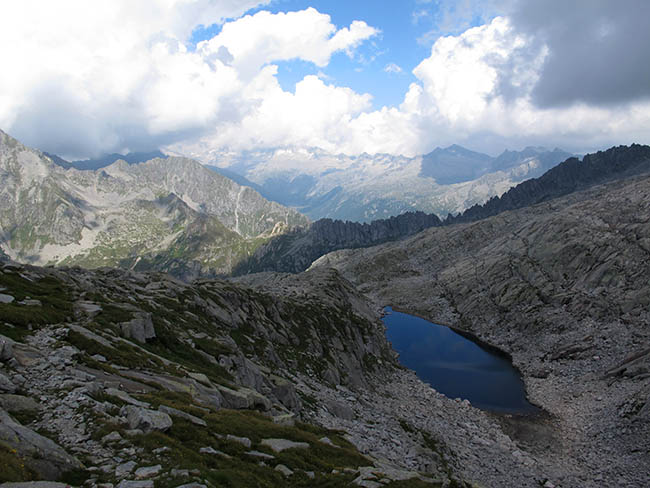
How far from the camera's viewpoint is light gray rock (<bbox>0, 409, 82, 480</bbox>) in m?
13.7

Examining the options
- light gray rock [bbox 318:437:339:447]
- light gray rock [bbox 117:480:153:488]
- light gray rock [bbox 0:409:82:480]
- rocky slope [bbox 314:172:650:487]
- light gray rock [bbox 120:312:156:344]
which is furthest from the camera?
rocky slope [bbox 314:172:650:487]

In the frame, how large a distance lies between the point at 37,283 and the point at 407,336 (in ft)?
433

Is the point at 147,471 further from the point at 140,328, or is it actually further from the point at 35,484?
the point at 140,328

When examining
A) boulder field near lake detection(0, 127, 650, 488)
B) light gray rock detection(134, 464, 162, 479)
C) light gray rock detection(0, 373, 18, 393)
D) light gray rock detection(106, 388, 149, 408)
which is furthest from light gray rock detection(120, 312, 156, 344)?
light gray rock detection(134, 464, 162, 479)

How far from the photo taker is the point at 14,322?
27172mm

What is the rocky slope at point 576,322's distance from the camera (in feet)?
201

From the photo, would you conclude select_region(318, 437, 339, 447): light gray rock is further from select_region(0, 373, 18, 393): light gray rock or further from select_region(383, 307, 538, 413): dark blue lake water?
select_region(383, 307, 538, 413): dark blue lake water

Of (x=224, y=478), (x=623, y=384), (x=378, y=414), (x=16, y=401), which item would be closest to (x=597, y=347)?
(x=623, y=384)

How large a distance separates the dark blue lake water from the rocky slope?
4893 mm

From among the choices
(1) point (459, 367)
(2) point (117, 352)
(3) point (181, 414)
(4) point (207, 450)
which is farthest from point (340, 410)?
(1) point (459, 367)

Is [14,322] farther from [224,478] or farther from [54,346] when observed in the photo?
[224,478]

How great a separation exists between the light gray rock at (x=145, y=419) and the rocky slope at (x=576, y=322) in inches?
1884

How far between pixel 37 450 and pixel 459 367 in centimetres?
11576

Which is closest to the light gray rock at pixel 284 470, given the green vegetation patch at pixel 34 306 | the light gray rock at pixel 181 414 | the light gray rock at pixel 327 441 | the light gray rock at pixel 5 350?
the light gray rock at pixel 181 414
